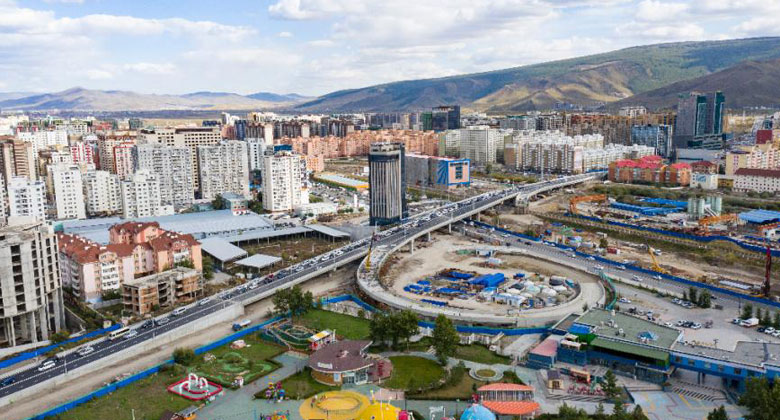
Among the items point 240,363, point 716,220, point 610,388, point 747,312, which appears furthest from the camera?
point 716,220

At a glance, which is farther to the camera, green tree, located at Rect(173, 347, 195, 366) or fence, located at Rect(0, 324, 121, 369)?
fence, located at Rect(0, 324, 121, 369)

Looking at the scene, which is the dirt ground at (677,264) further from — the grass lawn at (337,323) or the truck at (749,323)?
the grass lawn at (337,323)

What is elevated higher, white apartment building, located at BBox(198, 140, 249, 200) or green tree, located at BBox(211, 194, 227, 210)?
white apartment building, located at BBox(198, 140, 249, 200)

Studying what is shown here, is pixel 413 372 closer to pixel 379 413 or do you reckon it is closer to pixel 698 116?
pixel 379 413

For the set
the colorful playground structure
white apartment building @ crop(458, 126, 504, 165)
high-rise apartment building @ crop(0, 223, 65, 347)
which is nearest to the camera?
the colorful playground structure

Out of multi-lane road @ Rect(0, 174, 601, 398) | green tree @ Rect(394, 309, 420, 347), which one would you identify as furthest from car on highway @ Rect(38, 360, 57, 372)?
green tree @ Rect(394, 309, 420, 347)

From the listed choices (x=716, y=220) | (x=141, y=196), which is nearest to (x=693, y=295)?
(x=716, y=220)

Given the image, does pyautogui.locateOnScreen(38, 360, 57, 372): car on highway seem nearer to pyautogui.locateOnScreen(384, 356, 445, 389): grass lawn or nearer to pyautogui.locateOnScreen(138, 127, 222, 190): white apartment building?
pyautogui.locateOnScreen(384, 356, 445, 389): grass lawn
